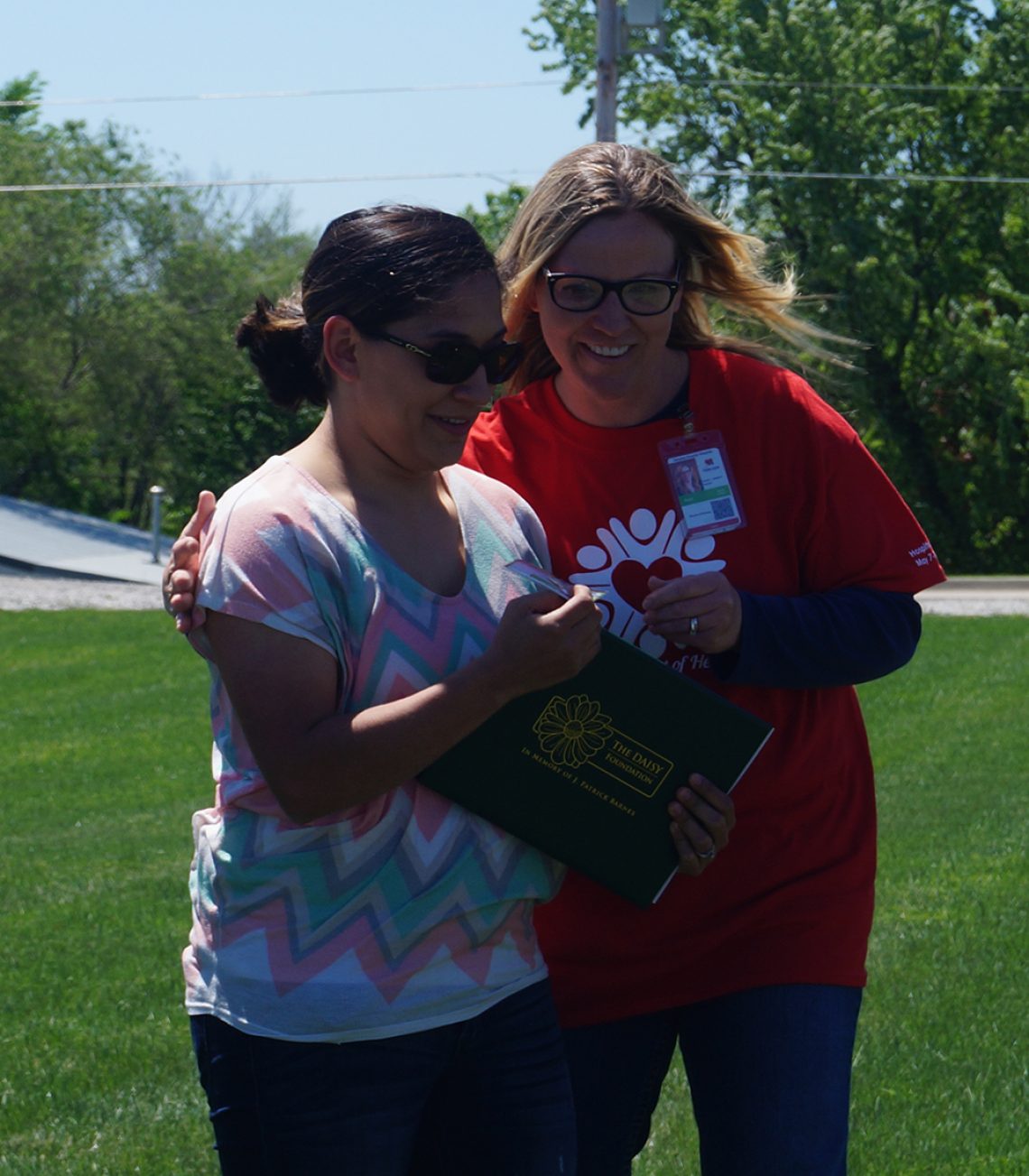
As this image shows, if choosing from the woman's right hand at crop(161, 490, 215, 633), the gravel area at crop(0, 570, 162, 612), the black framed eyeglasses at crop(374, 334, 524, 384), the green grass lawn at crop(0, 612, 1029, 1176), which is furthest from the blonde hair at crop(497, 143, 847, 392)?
the gravel area at crop(0, 570, 162, 612)

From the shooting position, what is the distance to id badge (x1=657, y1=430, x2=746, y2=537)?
9.29ft

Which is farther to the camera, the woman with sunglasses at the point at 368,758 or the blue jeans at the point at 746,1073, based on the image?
the blue jeans at the point at 746,1073

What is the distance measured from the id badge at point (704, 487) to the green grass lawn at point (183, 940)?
2.06 metres

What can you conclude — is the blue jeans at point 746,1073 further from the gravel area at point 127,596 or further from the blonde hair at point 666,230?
the gravel area at point 127,596

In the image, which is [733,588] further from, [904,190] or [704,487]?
[904,190]

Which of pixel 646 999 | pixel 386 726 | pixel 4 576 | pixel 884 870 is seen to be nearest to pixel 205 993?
pixel 386 726

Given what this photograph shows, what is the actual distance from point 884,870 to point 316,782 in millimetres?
5657

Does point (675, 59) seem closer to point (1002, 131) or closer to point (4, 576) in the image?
point (1002, 131)

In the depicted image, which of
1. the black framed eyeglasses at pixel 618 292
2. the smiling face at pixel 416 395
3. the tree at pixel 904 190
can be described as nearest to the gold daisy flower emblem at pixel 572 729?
the smiling face at pixel 416 395

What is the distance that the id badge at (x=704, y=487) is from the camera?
2832mm

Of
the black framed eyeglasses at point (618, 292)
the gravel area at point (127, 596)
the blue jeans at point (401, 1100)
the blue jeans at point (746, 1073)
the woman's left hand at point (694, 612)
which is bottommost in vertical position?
the gravel area at point (127, 596)

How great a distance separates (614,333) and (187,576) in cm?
87

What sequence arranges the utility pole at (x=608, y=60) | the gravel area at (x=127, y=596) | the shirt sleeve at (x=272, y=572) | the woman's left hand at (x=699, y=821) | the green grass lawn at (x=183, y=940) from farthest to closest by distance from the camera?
1. the utility pole at (x=608, y=60)
2. the gravel area at (x=127, y=596)
3. the green grass lawn at (x=183, y=940)
4. the woman's left hand at (x=699, y=821)
5. the shirt sleeve at (x=272, y=572)

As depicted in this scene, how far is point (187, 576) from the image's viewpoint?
235 cm
